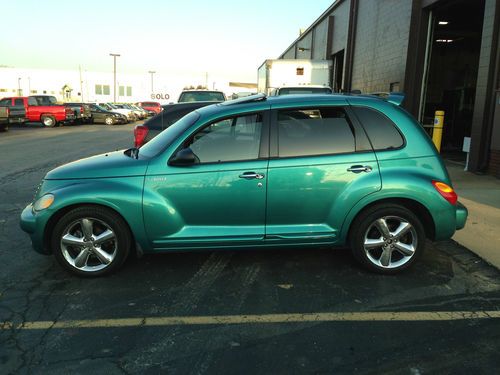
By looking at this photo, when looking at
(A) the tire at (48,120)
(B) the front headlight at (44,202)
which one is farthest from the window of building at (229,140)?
(A) the tire at (48,120)

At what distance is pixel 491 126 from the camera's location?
10.1 metres

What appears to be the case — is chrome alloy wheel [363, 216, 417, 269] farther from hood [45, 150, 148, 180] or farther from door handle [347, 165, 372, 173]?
hood [45, 150, 148, 180]

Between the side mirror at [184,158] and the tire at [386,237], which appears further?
the tire at [386,237]

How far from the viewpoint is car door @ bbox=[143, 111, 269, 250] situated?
169 inches

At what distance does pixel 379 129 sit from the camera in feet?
14.8

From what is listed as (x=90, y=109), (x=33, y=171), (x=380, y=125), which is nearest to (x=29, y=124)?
(x=90, y=109)

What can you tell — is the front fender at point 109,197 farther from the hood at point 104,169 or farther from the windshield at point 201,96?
the windshield at point 201,96

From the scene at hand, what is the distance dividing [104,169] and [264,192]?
1.53 m

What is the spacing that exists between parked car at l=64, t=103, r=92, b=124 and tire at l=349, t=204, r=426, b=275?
99.3ft

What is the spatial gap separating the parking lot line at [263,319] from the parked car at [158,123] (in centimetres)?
430

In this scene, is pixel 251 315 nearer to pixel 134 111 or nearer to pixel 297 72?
pixel 297 72

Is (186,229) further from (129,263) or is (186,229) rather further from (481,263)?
(481,263)

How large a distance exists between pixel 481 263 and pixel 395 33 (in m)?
12.5

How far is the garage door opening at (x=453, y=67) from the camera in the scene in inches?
568
